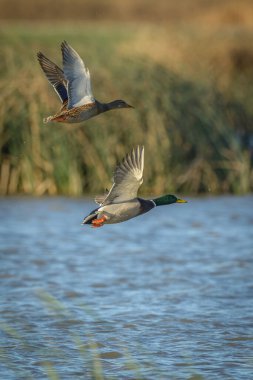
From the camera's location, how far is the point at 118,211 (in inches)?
316

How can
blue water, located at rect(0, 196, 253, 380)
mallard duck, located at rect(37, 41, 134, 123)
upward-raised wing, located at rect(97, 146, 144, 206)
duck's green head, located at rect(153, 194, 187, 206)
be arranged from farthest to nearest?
blue water, located at rect(0, 196, 253, 380), duck's green head, located at rect(153, 194, 187, 206), mallard duck, located at rect(37, 41, 134, 123), upward-raised wing, located at rect(97, 146, 144, 206)

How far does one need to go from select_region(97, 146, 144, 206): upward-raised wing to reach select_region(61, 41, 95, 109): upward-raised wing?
24.0 inches

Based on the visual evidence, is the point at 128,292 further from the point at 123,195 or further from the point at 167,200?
the point at 123,195

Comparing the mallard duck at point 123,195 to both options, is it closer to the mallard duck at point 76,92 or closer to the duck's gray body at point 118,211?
the duck's gray body at point 118,211

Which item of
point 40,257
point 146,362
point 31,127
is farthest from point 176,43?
point 146,362

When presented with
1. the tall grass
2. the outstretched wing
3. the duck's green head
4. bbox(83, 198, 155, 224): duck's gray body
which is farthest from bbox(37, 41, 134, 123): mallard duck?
the tall grass

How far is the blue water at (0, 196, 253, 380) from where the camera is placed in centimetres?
1031

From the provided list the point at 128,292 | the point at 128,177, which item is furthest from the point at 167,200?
the point at 128,292

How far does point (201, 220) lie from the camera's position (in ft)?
65.5

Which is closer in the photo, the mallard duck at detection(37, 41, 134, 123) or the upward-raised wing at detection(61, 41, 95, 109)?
the mallard duck at detection(37, 41, 134, 123)

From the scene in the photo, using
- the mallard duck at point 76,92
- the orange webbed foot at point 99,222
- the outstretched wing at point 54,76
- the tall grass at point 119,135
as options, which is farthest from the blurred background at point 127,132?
the orange webbed foot at point 99,222

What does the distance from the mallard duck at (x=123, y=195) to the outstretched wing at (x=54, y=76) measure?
121 cm

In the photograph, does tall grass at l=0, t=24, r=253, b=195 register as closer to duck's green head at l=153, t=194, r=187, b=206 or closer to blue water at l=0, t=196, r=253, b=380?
blue water at l=0, t=196, r=253, b=380

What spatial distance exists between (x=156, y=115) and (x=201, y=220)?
2213 millimetres
